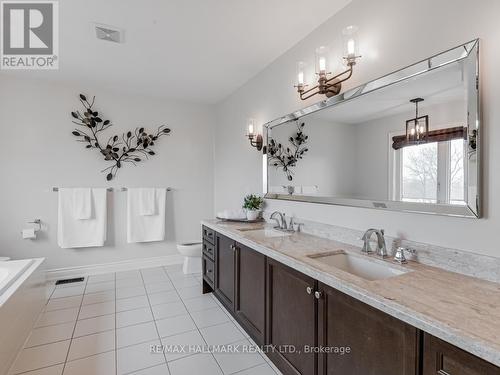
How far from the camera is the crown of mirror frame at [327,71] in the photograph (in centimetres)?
178

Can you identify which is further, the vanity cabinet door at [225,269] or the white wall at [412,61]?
the vanity cabinet door at [225,269]

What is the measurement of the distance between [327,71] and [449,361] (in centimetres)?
189

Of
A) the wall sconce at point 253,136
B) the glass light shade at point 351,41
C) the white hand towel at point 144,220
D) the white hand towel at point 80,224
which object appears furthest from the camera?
the white hand towel at point 144,220

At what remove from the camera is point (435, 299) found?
1038 millimetres

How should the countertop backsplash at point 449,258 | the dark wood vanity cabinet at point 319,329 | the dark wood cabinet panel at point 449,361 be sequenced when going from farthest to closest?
the countertop backsplash at point 449,258 → the dark wood vanity cabinet at point 319,329 → the dark wood cabinet panel at point 449,361

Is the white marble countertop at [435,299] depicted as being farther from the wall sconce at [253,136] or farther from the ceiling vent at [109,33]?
the ceiling vent at [109,33]

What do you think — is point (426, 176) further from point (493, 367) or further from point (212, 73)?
point (212, 73)

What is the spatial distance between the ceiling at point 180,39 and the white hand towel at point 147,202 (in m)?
1.41

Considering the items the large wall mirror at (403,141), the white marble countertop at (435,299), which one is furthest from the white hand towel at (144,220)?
the white marble countertop at (435,299)

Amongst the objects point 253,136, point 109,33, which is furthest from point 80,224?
point 253,136

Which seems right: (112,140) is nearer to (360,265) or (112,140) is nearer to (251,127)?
(251,127)

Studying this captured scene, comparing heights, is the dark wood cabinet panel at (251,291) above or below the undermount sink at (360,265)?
below

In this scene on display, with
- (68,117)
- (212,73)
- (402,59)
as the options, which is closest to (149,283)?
(68,117)

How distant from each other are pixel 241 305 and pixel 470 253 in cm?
159
